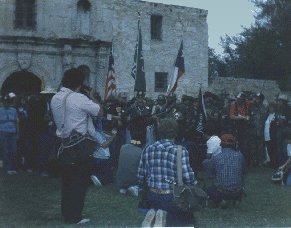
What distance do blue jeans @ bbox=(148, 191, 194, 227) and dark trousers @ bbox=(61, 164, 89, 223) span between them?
2.05m

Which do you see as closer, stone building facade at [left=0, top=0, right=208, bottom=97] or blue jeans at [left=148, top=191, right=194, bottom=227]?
blue jeans at [left=148, top=191, right=194, bottom=227]

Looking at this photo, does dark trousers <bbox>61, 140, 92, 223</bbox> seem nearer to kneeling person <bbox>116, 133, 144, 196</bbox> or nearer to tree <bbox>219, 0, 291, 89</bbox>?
kneeling person <bbox>116, 133, 144, 196</bbox>

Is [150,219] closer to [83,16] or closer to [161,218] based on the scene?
[161,218]

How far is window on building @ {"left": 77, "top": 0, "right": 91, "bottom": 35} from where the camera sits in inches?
936

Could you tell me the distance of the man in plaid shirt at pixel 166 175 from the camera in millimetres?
5715

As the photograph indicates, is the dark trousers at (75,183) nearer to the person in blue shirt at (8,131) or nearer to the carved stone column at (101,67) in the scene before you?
the person in blue shirt at (8,131)

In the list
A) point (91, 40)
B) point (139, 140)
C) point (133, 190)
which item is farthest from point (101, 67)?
point (139, 140)

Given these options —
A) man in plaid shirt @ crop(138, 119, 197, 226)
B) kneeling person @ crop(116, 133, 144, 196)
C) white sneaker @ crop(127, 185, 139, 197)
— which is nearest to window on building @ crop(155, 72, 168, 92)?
kneeling person @ crop(116, 133, 144, 196)

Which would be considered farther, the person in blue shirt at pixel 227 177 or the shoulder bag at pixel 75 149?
the person in blue shirt at pixel 227 177

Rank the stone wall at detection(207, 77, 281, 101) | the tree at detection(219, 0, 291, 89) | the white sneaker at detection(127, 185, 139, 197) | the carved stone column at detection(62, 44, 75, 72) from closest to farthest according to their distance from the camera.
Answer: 1. the white sneaker at detection(127, 185, 139, 197)
2. the carved stone column at detection(62, 44, 75, 72)
3. the stone wall at detection(207, 77, 281, 101)
4. the tree at detection(219, 0, 291, 89)

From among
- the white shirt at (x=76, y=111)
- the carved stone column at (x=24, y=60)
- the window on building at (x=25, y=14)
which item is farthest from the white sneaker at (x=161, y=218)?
the window on building at (x=25, y=14)

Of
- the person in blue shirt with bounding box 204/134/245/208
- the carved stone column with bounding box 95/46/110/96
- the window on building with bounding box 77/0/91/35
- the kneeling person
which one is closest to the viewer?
the person in blue shirt with bounding box 204/134/245/208

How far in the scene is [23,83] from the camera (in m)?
23.1

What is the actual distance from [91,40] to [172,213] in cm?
1835
